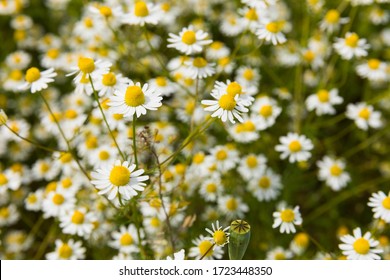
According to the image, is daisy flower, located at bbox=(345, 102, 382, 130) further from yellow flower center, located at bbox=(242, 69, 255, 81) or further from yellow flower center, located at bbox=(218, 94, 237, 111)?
yellow flower center, located at bbox=(218, 94, 237, 111)

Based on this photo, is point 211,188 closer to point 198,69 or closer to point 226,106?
point 198,69

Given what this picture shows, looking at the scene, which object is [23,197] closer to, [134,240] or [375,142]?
[134,240]

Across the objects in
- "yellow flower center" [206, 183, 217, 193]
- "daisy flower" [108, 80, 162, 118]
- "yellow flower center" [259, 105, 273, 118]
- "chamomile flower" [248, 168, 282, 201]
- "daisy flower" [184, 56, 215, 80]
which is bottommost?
"daisy flower" [108, 80, 162, 118]

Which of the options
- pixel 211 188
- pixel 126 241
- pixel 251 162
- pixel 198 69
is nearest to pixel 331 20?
pixel 251 162

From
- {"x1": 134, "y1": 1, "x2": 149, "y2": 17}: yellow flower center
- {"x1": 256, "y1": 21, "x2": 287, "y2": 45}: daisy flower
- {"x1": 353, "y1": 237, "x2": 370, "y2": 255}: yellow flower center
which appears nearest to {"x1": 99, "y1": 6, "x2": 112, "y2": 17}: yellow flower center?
{"x1": 134, "y1": 1, "x2": 149, "y2": 17}: yellow flower center

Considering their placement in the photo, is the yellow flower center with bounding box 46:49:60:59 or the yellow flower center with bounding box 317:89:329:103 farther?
the yellow flower center with bounding box 46:49:60:59

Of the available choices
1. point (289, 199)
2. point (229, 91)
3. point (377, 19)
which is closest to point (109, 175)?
→ point (229, 91)
